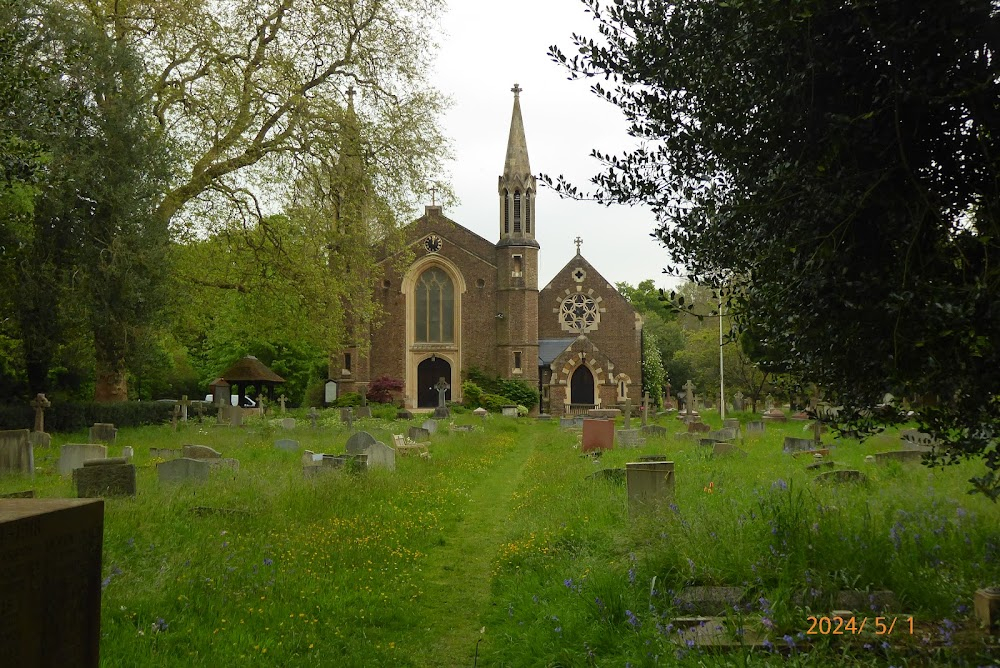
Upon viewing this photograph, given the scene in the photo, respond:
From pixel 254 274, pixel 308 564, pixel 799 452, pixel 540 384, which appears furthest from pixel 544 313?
pixel 308 564

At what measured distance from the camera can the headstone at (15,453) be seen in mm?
12211

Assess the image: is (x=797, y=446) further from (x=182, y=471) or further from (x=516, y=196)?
(x=516, y=196)

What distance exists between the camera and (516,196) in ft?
140

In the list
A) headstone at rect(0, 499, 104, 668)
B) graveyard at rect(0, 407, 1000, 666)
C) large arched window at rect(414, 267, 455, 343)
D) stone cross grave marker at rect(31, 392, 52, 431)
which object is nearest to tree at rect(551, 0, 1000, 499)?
graveyard at rect(0, 407, 1000, 666)

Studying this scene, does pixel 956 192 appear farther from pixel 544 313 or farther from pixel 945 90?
pixel 544 313

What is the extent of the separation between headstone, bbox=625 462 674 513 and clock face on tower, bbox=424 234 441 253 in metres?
36.3

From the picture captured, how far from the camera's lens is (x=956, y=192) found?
4.90 m

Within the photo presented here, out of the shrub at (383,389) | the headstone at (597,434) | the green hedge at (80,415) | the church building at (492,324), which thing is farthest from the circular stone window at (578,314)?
the headstone at (597,434)

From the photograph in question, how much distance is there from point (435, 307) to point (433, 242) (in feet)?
11.4

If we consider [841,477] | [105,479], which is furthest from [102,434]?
[841,477]

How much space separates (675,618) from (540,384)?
38129 mm

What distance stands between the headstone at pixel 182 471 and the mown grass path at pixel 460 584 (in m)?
3.53

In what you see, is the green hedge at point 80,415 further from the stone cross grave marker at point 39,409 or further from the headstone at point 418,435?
the headstone at point 418,435

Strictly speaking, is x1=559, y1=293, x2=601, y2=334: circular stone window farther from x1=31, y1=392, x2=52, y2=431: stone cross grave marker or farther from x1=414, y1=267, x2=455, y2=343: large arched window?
x1=31, y1=392, x2=52, y2=431: stone cross grave marker
